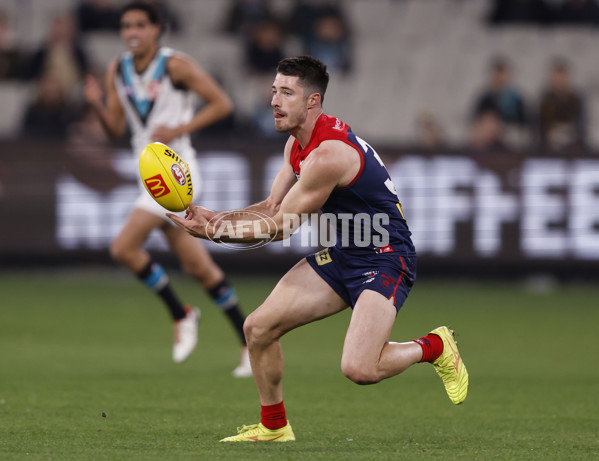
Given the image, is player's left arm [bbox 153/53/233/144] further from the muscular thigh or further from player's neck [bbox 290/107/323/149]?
the muscular thigh

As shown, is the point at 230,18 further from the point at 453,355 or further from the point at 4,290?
the point at 453,355

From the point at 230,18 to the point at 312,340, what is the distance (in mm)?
8471

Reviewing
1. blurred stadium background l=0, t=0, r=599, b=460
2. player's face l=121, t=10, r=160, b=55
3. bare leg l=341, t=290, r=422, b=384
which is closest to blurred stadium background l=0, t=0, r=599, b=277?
blurred stadium background l=0, t=0, r=599, b=460

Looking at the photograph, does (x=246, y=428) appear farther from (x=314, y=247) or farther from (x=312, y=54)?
(x=312, y=54)

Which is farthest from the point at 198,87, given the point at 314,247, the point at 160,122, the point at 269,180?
the point at 314,247

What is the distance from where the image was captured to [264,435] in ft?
20.4

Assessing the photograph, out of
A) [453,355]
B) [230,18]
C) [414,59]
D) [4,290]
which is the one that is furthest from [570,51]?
[453,355]

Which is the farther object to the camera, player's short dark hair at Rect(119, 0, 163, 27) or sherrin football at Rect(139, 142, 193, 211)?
player's short dark hair at Rect(119, 0, 163, 27)

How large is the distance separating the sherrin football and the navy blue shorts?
2.90 ft

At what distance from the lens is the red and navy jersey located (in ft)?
19.9

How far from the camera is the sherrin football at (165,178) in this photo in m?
5.95

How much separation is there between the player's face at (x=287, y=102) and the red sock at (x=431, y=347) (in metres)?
1.49

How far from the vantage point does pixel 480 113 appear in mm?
16266

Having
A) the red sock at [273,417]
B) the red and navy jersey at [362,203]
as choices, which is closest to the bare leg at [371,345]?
the red and navy jersey at [362,203]
